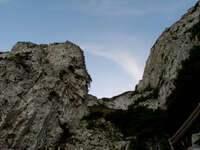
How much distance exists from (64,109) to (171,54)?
90.5 ft

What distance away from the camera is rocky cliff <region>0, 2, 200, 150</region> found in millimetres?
17344

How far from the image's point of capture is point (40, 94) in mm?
21344

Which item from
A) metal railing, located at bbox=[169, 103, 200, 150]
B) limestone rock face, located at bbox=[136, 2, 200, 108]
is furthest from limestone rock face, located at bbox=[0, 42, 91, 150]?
metal railing, located at bbox=[169, 103, 200, 150]

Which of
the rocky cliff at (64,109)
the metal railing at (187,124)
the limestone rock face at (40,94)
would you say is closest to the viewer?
the metal railing at (187,124)

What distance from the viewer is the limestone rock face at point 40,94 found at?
17.9m

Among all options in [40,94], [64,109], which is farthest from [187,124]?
[40,94]

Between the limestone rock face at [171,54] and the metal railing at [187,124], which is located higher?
the limestone rock face at [171,54]

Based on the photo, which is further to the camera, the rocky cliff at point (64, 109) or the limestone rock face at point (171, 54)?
the limestone rock face at point (171, 54)

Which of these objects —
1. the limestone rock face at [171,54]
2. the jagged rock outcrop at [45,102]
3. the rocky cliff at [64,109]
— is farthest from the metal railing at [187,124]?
the limestone rock face at [171,54]

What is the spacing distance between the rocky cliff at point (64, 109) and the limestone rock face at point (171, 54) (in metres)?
2.35

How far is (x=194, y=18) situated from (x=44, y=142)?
3941cm

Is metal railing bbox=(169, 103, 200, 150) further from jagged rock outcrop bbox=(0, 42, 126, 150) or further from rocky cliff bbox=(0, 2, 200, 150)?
jagged rock outcrop bbox=(0, 42, 126, 150)

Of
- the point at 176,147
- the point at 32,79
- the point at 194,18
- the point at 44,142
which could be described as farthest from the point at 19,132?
the point at 194,18

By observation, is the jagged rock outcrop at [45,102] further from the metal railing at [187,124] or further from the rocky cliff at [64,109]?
the metal railing at [187,124]
